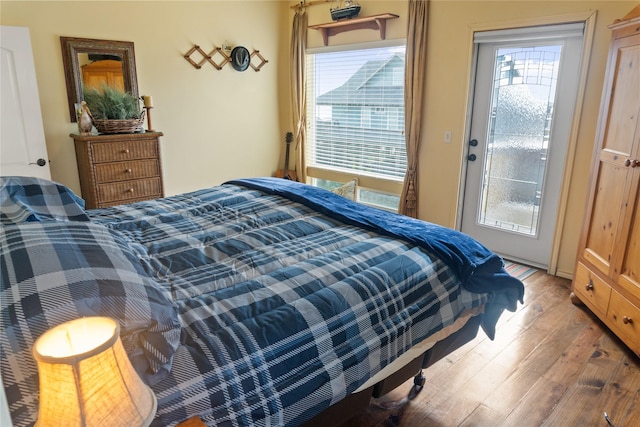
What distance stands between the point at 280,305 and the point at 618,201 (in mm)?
2198

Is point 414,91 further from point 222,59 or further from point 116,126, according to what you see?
point 116,126

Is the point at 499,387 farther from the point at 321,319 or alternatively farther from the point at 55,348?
the point at 55,348

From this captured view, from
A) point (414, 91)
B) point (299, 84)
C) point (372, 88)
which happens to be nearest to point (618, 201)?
point (414, 91)

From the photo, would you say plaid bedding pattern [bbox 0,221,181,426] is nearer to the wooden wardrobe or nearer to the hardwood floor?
the hardwood floor

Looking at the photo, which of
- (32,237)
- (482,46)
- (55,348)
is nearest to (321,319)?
(55,348)

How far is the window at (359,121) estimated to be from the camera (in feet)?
14.0

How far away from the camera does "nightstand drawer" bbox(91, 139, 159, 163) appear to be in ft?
11.3

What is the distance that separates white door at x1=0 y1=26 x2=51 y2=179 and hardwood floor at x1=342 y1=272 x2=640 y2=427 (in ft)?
10.3

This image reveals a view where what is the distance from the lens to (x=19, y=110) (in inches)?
125

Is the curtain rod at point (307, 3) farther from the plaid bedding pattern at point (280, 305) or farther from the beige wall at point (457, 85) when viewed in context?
the plaid bedding pattern at point (280, 305)

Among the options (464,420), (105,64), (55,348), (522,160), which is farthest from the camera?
(105,64)

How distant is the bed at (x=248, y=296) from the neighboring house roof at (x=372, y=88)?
7.49 ft

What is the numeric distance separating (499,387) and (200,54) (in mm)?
4038

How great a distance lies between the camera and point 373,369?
1.49 m
